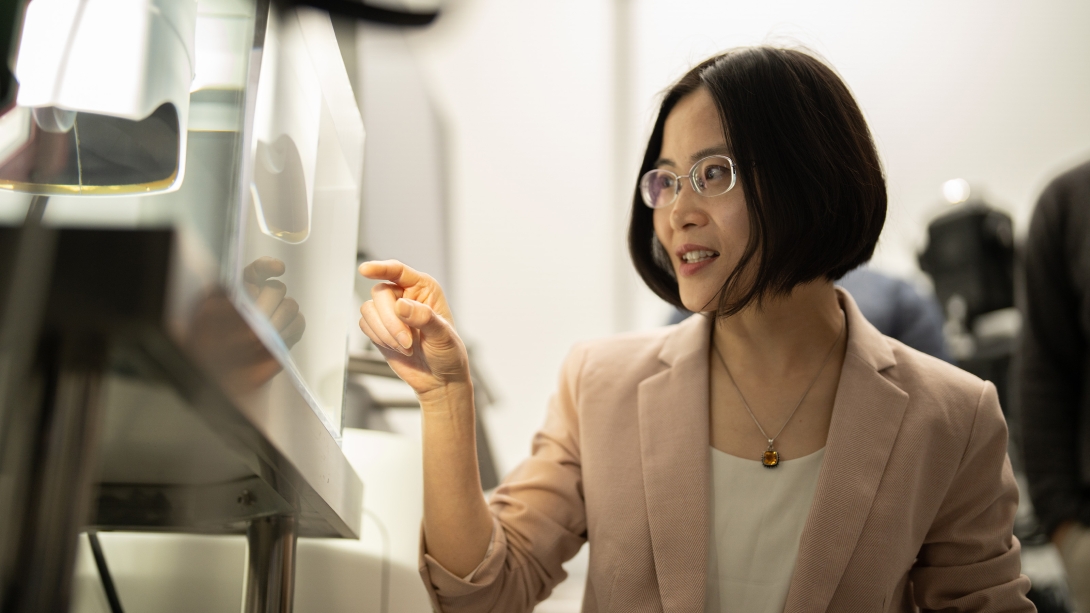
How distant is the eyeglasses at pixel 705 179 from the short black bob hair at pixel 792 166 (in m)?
0.02

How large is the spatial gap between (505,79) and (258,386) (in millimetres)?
2254

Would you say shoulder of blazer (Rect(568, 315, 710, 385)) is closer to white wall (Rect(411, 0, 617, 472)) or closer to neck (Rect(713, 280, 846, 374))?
neck (Rect(713, 280, 846, 374))

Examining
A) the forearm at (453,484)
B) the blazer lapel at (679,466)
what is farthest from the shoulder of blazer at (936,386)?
the forearm at (453,484)

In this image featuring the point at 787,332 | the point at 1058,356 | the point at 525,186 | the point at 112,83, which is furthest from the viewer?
the point at 525,186

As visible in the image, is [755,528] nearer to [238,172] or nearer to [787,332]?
[787,332]

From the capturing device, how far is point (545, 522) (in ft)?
3.28

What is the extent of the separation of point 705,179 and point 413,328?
1.48ft

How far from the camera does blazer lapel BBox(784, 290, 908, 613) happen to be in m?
0.90

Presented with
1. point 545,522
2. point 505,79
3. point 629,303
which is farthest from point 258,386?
point 505,79

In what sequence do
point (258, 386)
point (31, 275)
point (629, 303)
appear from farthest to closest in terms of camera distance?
1. point (629, 303)
2. point (258, 386)
3. point (31, 275)

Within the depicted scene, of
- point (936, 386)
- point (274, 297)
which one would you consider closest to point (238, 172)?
point (274, 297)

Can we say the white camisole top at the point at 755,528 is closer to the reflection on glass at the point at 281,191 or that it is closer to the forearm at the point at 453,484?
the forearm at the point at 453,484

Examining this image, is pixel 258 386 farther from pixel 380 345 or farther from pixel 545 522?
pixel 545 522

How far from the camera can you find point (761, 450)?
1018 mm
